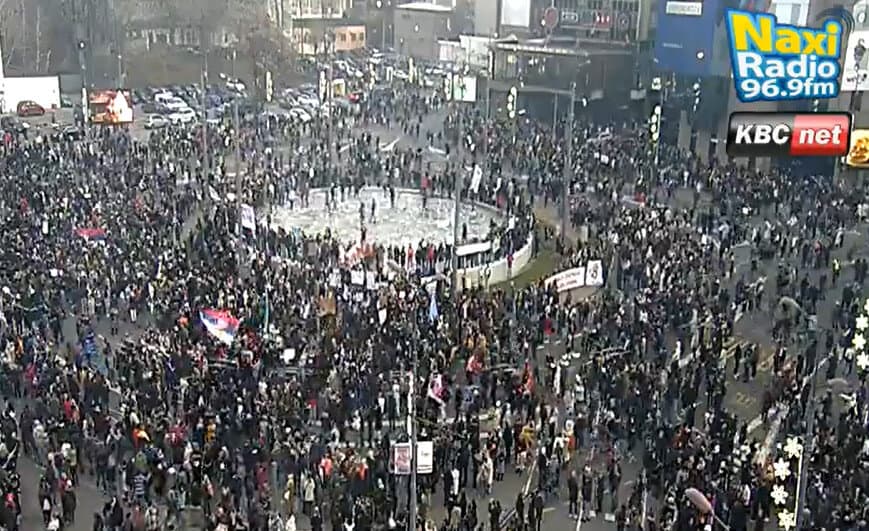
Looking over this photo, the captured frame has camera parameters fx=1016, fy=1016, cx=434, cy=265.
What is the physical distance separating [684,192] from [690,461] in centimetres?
2411

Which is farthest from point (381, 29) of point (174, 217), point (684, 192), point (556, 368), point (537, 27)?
point (556, 368)

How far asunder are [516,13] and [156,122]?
2483 centimetres

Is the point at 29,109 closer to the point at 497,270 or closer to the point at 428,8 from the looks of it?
the point at 497,270

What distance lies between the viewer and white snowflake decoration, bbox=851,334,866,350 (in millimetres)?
21859

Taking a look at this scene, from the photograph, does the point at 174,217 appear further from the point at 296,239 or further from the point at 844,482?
the point at 844,482

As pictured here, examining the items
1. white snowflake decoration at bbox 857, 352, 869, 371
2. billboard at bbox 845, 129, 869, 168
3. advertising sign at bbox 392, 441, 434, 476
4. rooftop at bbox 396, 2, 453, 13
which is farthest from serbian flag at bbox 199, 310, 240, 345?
rooftop at bbox 396, 2, 453, 13

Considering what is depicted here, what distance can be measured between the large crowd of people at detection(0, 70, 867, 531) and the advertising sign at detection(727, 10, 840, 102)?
499 cm

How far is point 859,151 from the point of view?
62.6 feet

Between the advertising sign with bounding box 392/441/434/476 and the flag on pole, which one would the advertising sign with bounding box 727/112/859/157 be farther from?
the flag on pole

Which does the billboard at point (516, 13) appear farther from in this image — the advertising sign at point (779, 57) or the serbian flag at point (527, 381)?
the advertising sign at point (779, 57)

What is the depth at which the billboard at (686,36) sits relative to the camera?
169ft

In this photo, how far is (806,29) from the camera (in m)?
15.7

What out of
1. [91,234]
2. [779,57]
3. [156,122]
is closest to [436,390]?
[779,57]

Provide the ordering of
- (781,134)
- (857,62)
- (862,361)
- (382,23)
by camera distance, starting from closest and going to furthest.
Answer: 1. (781,134)
2. (862,361)
3. (857,62)
4. (382,23)
